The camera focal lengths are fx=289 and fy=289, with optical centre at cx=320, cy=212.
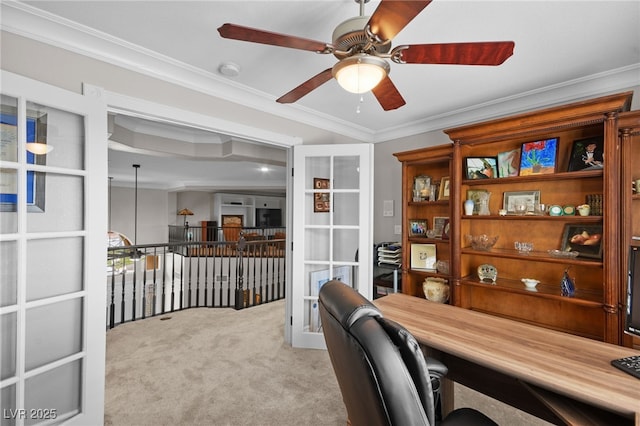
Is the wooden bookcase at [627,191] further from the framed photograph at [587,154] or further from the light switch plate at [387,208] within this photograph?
the light switch plate at [387,208]

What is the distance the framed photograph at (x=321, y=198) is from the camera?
3.03 meters

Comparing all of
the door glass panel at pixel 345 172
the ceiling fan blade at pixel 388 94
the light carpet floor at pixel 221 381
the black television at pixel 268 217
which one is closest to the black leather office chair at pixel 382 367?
the ceiling fan blade at pixel 388 94

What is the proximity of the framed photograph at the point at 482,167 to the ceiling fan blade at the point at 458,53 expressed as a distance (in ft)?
4.65

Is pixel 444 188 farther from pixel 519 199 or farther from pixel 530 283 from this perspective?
pixel 530 283

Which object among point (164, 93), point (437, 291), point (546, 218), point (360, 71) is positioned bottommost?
point (437, 291)

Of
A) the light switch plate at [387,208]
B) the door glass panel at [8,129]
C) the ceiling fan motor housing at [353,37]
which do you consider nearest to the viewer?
the ceiling fan motor housing at [353,37]

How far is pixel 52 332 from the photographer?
1681mm

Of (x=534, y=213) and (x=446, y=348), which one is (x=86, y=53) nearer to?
(x=446, y=348)

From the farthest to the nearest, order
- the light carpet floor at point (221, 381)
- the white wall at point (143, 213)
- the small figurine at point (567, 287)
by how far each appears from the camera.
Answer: the white wall at point (143, 213)
the small figurine at point (567, 287)
the light carpet floor at point (221, 381)

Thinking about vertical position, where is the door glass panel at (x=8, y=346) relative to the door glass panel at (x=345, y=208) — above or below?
below

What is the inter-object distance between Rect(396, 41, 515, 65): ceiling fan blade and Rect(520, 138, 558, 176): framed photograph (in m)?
1.38

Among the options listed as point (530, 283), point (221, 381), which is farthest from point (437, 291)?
point (221, 381)

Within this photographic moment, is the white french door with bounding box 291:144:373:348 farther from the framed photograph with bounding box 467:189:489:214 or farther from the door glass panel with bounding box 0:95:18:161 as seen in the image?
the door glass panel with bounding box 0:95:18:161

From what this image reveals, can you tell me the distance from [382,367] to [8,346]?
1.99m
